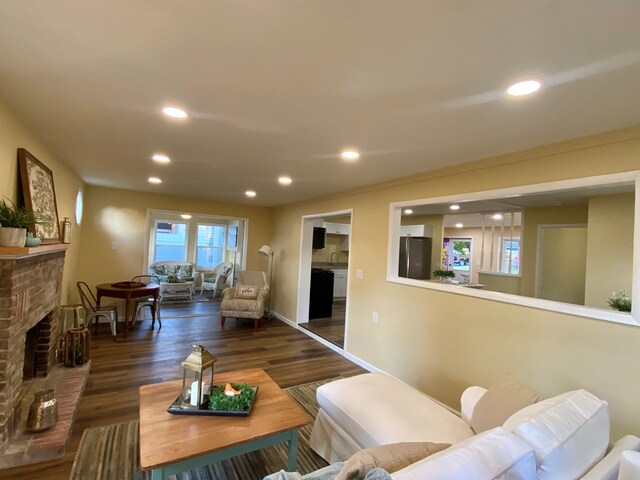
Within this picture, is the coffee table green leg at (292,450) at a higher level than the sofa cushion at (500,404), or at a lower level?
lower

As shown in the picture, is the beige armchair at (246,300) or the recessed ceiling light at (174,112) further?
the beige armchair at (246,300)

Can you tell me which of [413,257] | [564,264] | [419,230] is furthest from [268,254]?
[564,264]

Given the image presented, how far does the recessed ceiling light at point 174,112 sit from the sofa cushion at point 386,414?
217 centimetres

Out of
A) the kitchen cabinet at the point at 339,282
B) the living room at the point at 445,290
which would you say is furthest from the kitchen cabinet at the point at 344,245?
the living room at the point at 445,290

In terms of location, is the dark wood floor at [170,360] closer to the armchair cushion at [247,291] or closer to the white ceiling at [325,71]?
the armchair cushion at [247,291]

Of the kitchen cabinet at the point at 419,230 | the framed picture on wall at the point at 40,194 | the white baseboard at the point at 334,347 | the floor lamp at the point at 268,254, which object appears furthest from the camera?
the kitchen cabinet at the point at 419,230

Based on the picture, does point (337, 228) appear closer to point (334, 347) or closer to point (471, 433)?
point (334, 347)

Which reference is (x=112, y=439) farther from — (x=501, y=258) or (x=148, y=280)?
(x=501, y=258)

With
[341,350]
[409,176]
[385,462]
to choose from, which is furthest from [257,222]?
[385,462]

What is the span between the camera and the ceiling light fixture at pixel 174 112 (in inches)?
77.7

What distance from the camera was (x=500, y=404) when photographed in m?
1.70

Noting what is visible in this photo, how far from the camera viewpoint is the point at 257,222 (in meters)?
6.76

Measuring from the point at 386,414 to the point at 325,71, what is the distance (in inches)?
77.2

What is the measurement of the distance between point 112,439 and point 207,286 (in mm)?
6246
